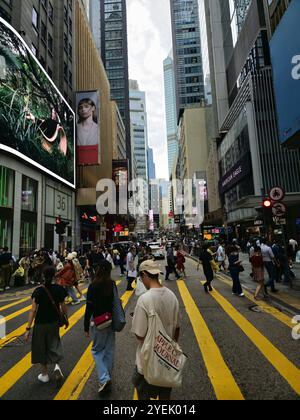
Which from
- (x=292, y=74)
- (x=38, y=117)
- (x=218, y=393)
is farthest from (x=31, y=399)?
(x=38, y=117)

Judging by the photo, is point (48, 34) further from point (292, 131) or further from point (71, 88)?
point (292, 131)

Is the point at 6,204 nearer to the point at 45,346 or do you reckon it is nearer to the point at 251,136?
the point at 45,346

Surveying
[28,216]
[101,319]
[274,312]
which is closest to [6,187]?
[28,216]

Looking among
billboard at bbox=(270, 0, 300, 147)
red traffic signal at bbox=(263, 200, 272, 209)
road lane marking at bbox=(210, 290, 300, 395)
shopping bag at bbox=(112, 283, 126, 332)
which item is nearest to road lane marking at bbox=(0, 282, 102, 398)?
shopping bag at bbox=(112, 283, 126, 332)

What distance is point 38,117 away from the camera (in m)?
24.6

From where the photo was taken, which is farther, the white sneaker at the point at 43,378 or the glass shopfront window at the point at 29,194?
the glass shopfront window at the point at 29,194

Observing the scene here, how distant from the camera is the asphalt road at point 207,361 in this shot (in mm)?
3967

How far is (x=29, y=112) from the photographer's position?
75.3 feet

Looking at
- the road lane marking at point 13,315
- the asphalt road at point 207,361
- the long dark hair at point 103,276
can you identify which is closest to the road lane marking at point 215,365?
the asphalt road at point 207,361

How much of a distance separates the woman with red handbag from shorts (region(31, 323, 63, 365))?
698 mm

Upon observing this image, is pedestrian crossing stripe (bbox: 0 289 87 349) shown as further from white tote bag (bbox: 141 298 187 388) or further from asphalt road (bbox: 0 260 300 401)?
white tote bag (bbox: 141 298 187 388)

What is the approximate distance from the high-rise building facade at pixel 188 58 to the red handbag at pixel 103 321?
111031 millimetres

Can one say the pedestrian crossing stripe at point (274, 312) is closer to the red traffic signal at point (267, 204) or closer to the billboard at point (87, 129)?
the red traffic signal at point (267, 204)

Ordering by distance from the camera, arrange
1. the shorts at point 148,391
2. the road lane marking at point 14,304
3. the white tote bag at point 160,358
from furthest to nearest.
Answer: the road lane marking at point 14,304 < the shorts at point 148,391 < the white tote bag at point 160,358
